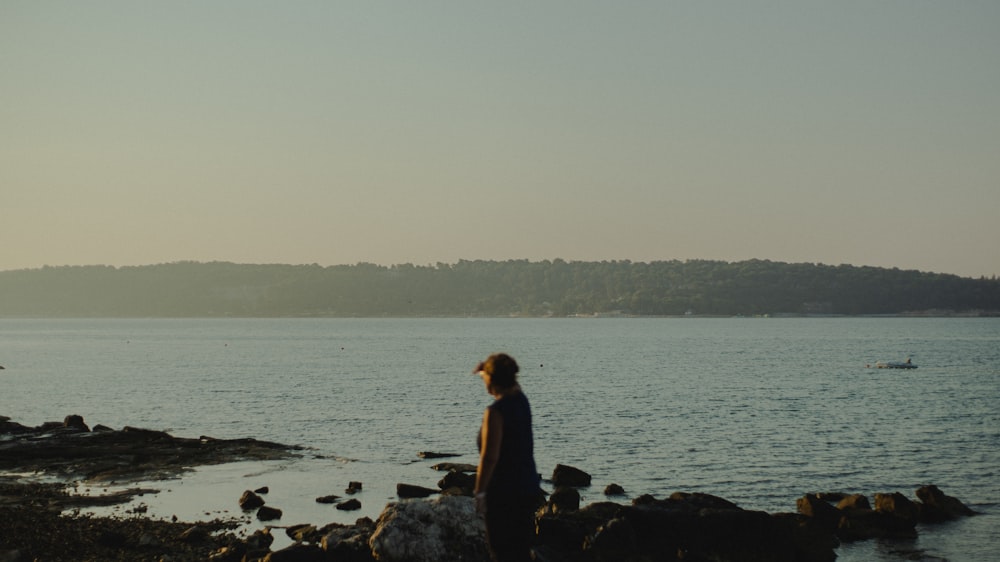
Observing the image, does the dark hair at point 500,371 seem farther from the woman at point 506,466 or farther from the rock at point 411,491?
the rock at point 411,491

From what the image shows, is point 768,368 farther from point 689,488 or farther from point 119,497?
point 119,497

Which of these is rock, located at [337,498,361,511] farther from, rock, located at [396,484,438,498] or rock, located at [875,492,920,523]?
rock, located at [875,492,920,523]

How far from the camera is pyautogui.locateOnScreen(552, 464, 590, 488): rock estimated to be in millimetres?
29656

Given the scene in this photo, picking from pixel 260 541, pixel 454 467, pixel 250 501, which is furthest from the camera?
pixel 454 467

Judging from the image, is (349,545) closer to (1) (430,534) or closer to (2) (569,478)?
(1) (430,534)

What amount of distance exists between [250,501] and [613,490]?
10.8 meters

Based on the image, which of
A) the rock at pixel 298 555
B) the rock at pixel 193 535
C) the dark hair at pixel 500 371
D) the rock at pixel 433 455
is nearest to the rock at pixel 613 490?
the rock at pixel 433 455

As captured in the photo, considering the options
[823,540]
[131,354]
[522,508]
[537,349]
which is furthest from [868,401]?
[131,354]

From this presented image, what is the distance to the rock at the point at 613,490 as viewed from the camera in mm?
28453

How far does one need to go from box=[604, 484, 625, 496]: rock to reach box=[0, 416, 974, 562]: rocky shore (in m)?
0.04

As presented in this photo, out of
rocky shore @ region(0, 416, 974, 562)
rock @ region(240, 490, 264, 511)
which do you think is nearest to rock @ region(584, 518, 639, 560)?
rocky shore @ region(0, 416, 974, 562)

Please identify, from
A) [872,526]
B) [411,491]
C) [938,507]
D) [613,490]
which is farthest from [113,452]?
[938,507]

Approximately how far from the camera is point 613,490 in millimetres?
28578

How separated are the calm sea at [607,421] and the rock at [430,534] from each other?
24.9ft
